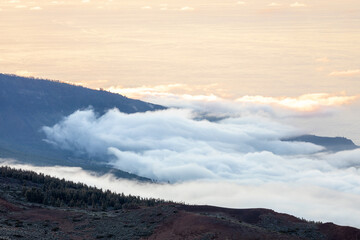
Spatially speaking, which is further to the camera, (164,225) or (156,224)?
(156,224)

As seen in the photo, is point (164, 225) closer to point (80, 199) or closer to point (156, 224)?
point (156, 224)

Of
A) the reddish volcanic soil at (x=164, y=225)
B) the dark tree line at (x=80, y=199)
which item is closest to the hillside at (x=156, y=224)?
the reddish volcanic soil at (x=164, y=225)

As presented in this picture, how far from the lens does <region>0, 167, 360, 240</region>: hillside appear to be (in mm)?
117688

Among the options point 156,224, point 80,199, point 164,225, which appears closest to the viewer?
point 164,225

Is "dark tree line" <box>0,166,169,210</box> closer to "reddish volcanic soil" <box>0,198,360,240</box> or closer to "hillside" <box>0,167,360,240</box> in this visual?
"hillside" <box>0,167,360,240</box>

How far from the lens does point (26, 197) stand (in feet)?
547

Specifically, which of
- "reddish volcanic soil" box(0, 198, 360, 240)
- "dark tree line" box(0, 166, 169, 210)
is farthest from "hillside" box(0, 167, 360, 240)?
"dark tree line" box(0, 166, 169, 210)

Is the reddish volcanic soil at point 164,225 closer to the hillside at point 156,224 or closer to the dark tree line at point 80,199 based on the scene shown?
the hillside at point 156,224

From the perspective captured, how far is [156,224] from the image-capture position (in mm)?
127250

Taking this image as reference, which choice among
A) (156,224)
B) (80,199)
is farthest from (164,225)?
(80,199)

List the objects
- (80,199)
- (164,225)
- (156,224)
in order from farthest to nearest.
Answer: (80,199) < (156,224) < (164,225)

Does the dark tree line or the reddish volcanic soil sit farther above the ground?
the dark tree line

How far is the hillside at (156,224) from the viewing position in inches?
4633

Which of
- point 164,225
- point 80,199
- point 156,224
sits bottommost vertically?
point 164,225
